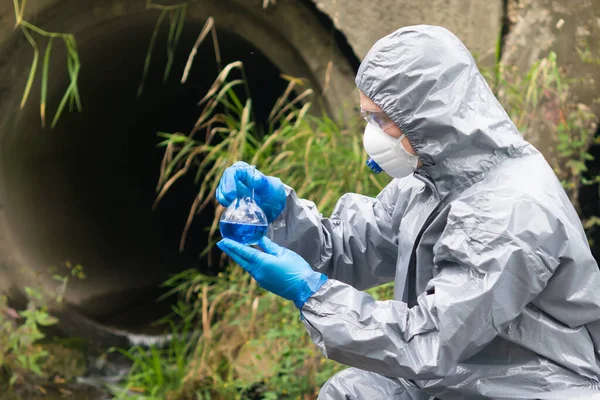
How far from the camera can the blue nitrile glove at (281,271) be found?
169 centimetres

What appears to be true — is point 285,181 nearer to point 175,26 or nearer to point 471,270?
point 175,26

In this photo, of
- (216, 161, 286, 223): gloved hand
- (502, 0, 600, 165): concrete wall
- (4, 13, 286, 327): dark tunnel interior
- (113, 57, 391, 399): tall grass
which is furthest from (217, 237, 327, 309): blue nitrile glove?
(4, 13, 286, 327): dark tunnel interior

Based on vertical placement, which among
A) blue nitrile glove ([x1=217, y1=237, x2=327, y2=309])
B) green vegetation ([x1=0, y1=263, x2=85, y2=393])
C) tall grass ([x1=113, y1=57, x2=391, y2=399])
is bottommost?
green vegetation ([x1=0, y1=263, x2=85, y2=393])

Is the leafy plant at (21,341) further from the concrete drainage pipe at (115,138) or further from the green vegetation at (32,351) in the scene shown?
→ the concrete drainage pipe at (115,138)

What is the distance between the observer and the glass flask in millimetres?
1887

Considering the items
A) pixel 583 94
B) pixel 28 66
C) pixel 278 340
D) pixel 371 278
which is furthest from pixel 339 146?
pixel 28 66

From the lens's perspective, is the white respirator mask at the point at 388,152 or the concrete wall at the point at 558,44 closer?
the white respirator mask at the point at 388,152

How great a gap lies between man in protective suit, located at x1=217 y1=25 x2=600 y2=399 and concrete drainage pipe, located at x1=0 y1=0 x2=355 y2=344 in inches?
97.5

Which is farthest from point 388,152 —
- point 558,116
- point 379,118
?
point 558,116

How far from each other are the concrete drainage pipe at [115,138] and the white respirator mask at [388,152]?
2.36 metres

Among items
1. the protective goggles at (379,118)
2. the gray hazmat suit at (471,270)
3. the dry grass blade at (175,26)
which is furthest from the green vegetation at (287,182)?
the gray hazmat suit at (471,270)

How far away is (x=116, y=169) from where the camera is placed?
6.50 metres

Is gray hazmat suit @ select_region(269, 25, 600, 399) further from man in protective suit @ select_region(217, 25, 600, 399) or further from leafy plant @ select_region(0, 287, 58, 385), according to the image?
leafy plant @ select_region(0, 287, 58, 385)

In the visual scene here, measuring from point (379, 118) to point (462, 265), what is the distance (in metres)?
0.43
